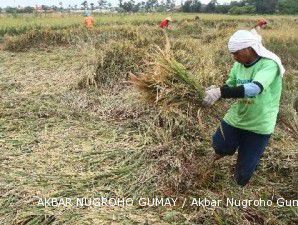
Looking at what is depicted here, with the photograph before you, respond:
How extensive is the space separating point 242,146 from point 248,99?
42 centimetres

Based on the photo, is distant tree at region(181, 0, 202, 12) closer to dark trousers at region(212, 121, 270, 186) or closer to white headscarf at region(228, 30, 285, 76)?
dark trousers at region(212, 121, 270, 186)

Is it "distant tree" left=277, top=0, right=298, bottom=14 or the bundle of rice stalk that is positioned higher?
the bundle of rice stalk

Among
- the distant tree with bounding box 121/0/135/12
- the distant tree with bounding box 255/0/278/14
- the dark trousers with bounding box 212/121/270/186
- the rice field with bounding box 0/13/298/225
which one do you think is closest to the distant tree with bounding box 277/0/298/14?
the distant tree with bounding box 255/0/278/14

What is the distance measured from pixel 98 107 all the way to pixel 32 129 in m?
0.93

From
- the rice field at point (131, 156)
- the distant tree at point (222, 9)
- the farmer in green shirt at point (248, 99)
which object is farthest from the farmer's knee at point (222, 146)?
the distant tree at point (222, 9)

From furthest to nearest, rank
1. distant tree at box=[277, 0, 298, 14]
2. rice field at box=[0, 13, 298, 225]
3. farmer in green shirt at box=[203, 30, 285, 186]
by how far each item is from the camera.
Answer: distant tree at box=[277, 0, 298, 14]
rice field at box=[0, 13, 298, 225]
farmer in green shirt at box=[203, 30, 285, 186]

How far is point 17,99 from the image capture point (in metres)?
5.25

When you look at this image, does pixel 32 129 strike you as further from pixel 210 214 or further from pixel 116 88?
pixel 210 214

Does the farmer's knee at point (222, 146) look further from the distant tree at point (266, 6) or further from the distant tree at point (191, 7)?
the distant tree at point (266, 6)

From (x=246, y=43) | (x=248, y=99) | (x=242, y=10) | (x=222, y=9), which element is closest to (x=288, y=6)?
(x=222, y=9)

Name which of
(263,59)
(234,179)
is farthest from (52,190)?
(263,59)

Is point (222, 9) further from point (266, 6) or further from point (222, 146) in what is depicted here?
point (222, 146)

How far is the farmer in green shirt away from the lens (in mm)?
2887

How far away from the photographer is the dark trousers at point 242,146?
326cm
